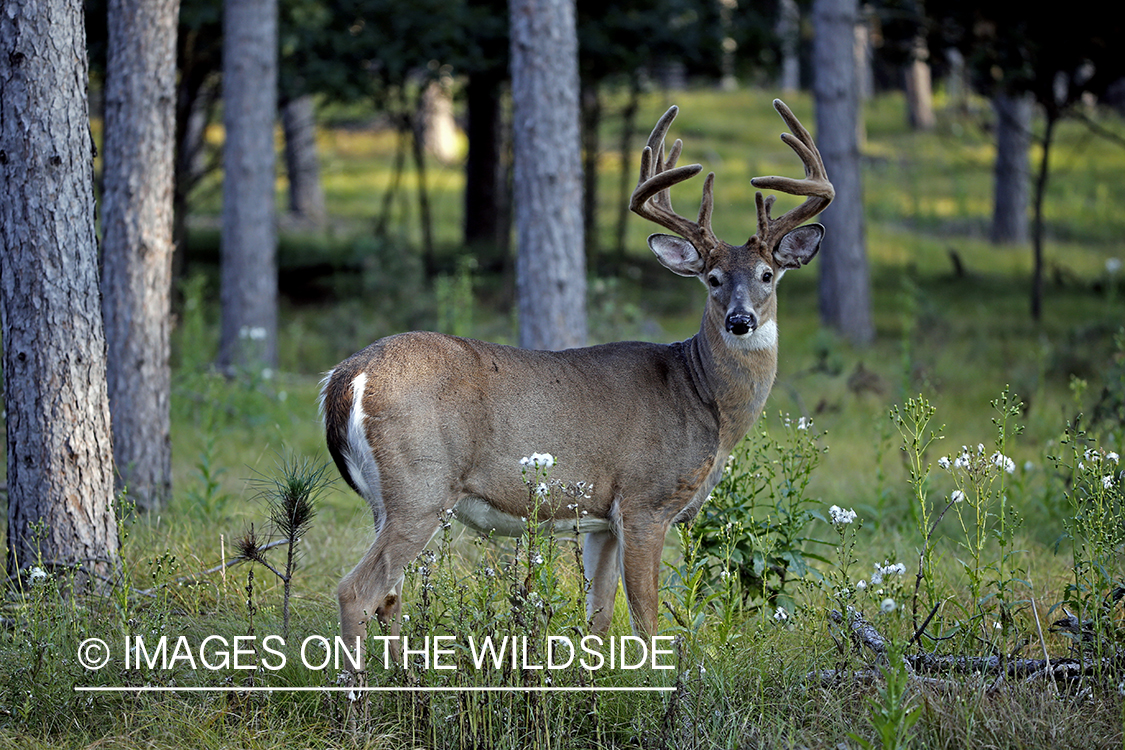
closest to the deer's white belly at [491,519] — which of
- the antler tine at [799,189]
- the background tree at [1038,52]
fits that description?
the antler tine at [799,189]

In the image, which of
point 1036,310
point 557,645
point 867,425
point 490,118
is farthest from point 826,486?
point 490,118

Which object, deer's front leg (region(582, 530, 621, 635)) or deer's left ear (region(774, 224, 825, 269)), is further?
deer's left ear (region(774, 224, 825, 269))

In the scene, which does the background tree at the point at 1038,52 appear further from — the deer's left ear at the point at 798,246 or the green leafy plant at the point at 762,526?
the green leafy plant at the point at 762,526

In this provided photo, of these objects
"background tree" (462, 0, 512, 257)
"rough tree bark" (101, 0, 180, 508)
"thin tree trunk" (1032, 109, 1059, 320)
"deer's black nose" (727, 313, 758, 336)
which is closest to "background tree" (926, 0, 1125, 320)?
"thin tree trunk" (1032, 109, 1059, 320)

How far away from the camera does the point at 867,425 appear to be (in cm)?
779

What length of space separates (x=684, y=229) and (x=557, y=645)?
6.06ft

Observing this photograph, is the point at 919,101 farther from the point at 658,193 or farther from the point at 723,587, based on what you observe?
the point at 723,587

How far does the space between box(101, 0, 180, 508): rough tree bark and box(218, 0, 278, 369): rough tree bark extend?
3.61 m

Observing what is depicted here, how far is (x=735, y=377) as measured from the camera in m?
4.27

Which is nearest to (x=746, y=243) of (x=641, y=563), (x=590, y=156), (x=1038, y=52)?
(x=641, y=563)

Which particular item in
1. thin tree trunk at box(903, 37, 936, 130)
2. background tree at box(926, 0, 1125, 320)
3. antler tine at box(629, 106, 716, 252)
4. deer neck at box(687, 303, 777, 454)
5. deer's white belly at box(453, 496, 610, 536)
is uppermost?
thin tree trunk at box(903, 37, 936, 130)

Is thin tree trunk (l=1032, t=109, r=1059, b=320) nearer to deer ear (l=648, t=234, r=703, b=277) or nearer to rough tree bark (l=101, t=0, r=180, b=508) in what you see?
deer ear (l=648, t=234, r=703, b=277)

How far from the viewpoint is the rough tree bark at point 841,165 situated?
34.5 feet

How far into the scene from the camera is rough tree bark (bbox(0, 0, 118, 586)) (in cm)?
394
